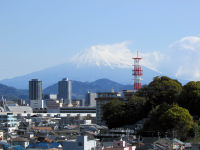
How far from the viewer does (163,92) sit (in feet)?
171

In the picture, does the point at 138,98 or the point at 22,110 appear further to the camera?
the point at 22,110

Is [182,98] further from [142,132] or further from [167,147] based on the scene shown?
[167,147]

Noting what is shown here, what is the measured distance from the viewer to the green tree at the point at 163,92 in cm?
5181

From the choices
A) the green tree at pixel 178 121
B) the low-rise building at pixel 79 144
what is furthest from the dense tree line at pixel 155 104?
the low-rise building at pixel 79 144

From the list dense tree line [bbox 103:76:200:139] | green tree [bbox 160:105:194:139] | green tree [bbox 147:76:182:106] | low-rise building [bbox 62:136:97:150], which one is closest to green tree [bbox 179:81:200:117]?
dense tree line [bbox 103:76:200:139]

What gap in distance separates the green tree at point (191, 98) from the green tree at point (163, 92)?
1061mm

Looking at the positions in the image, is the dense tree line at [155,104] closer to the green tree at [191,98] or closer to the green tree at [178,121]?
the green tree at [191,98]

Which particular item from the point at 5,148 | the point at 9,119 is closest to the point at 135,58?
the point at 9,119

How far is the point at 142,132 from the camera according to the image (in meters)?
46.9

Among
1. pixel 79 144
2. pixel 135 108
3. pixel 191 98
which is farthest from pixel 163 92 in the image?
pixel 79 144

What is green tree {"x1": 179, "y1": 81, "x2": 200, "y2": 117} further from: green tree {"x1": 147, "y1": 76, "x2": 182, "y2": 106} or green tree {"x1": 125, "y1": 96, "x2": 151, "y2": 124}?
green tree {"x1": 125, "y1": 96, "x2": 151, "y2": 124}

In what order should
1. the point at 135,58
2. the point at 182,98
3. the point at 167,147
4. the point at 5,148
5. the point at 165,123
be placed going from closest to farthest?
1. the point at 167,147
2. the point at 5,148
3. the point at 165,123
4. the point at 182,98
5. the point at 135,58

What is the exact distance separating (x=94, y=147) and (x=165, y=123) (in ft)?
51.8

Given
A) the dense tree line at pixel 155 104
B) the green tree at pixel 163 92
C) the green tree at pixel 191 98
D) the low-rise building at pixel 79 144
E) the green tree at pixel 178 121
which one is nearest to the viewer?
the low-rise building at pixel 79 144
